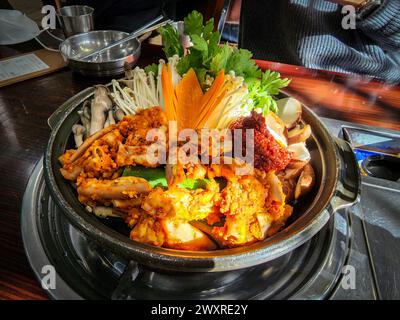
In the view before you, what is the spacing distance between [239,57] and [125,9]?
323 centimetres

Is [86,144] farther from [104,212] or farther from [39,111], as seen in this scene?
[39,111]

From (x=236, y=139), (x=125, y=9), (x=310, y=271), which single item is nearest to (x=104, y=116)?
(x=236, y=139)

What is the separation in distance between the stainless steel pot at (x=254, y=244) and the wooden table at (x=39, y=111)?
1.43 feet

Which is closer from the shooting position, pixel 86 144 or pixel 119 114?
pixel 86 144

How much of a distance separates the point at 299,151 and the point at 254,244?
66cm

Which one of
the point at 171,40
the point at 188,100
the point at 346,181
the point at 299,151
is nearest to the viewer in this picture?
the point at 346,181

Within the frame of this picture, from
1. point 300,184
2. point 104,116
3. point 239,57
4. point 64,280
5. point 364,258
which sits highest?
point 239,57

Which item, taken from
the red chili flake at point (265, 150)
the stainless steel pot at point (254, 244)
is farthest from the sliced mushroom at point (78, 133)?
the red chili flake at point (265, 150)

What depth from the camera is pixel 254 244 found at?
1.29 m

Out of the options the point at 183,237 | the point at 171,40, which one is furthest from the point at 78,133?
the point at 171,40

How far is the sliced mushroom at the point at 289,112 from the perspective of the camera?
1.89m

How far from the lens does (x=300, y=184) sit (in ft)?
5.25

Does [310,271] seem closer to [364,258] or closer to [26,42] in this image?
[364,258]

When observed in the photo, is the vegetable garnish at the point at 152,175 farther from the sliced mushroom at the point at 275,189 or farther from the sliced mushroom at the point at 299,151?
the sliced mushroom at the point at 299,151
